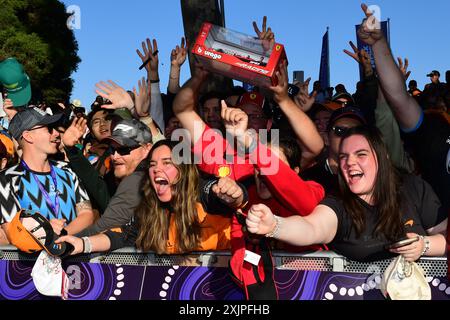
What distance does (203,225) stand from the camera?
4.30 meters

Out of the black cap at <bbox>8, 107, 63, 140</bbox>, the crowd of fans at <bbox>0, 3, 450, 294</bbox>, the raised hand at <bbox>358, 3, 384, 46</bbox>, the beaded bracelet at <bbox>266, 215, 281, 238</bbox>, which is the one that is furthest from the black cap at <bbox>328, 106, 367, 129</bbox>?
the black cap at <bbox>8, 107, 63, 140</bbox>

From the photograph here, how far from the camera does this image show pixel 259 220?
10.4 ft

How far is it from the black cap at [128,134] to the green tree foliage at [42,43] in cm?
2453

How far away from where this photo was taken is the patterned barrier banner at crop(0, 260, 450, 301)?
12.3ft

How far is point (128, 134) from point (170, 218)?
1200 millimetres

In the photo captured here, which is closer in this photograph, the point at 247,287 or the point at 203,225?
the point at 247,287

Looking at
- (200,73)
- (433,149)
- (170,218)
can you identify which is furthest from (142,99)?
(433,149)

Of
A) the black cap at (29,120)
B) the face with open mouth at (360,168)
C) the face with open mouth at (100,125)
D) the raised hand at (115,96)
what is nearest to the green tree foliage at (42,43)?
the face with open mouth at (100,125)

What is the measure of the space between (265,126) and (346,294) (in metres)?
2.07

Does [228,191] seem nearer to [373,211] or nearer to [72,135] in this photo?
[373,211]
